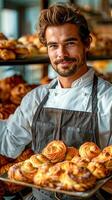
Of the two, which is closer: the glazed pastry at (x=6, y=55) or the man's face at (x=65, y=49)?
the man's face at (x=65, y=49)

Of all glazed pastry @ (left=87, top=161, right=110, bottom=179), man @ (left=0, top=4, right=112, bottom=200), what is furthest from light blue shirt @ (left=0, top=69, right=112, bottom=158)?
glazed pastry @ (left=87, top=161, right=110, bottom=179)

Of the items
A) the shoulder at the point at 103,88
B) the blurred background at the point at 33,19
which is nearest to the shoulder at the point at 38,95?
the shoulder at the point at 103,88

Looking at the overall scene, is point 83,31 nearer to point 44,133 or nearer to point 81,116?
point 81,116

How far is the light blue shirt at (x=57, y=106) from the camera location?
2.07 meters

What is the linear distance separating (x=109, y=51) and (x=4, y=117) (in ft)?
5.11

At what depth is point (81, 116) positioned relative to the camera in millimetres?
2068

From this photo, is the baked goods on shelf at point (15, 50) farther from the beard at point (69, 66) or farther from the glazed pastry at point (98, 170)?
the glazed pastry at point (98, 170)

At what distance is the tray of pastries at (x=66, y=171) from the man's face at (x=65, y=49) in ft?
1.55

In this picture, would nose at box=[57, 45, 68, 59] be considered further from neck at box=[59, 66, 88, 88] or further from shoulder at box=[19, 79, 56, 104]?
shoulder at box=[19, 79, 56, 104]

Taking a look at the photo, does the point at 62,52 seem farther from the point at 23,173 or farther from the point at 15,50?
the point at 23,173

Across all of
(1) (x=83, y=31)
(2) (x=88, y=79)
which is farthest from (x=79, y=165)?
(1) (x=83, y=31)

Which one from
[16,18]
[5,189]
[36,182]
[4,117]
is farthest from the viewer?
[16,18]

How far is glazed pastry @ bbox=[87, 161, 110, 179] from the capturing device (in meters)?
1.58

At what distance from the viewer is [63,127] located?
211cm
